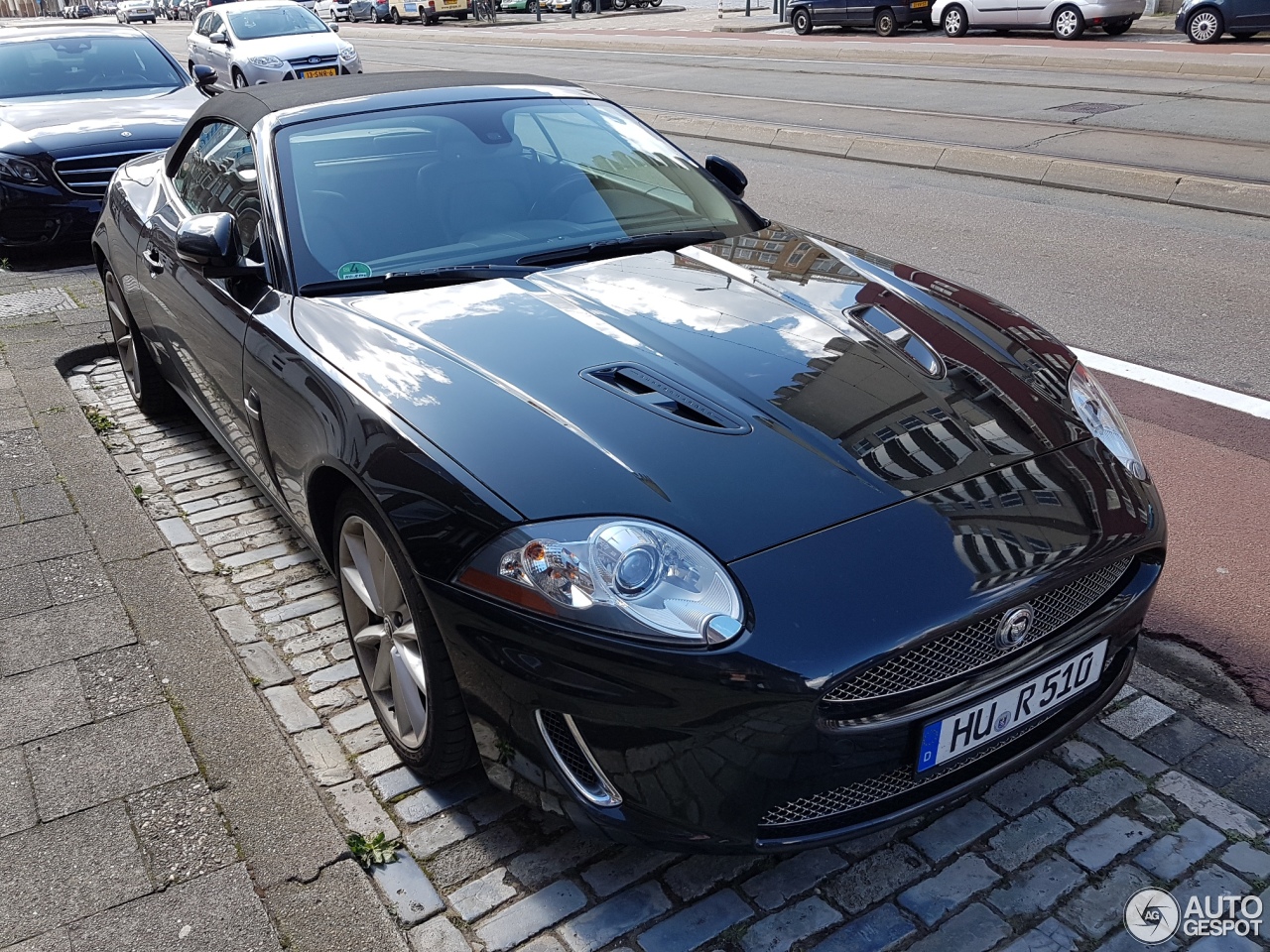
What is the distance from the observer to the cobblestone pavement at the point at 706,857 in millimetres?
2367

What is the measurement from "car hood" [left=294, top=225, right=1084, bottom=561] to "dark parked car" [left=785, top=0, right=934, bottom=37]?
2407 cm

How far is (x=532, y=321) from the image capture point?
9.86ft

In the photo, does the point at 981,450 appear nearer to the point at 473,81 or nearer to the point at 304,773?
the point at 304,773

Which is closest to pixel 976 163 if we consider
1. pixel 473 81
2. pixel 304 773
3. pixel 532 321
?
pixel 473 81

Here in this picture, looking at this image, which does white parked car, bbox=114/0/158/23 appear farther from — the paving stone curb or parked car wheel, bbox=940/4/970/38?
the paving stone curb

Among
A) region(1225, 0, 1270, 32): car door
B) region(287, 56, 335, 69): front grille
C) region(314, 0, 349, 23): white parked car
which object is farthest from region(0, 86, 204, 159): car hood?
region(314, 0, 349, 23): white parked car

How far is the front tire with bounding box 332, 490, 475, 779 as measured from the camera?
2533 millimetres

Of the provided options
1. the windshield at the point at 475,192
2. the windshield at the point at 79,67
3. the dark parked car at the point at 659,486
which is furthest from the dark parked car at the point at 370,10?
the dark parked car at the point at 659,486

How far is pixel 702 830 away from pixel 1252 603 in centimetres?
217

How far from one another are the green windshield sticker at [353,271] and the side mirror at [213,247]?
0.96 ft

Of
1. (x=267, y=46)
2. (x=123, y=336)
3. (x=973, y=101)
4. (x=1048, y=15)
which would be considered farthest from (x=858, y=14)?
(x=123, y=336)

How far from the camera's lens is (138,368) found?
5.24m

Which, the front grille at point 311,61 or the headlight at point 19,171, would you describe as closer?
the headlight at point 19,171

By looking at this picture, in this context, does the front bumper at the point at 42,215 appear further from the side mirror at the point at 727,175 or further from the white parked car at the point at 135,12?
the white parked car at the point at 135,12
